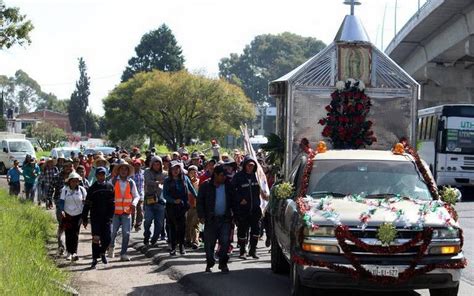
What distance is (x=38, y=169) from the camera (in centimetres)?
2855

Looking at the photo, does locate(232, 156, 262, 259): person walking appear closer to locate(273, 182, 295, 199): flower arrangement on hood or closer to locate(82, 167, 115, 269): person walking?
locate(82, 167, 115, 269): person walking

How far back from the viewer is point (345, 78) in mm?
16203

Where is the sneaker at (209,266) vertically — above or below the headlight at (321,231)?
below

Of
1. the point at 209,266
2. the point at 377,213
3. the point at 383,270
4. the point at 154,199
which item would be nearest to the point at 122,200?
the point at 154,199

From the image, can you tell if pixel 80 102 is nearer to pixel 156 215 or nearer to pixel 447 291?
pixel 156 215

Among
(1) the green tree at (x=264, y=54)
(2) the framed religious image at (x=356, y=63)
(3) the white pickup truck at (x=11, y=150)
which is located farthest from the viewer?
(1) the green tree at (x=264, y=54)

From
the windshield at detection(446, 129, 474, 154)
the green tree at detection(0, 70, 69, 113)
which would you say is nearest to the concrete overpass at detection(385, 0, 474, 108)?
the windshield at detection(446, 129, 474, 154)

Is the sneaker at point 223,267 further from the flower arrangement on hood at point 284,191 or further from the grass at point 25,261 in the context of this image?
the grass at point 25,261

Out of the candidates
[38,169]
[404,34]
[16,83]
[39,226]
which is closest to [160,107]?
[404,34]

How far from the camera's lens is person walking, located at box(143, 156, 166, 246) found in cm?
1667

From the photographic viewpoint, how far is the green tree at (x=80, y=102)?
14012cm

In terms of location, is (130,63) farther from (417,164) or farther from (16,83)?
(417,164)

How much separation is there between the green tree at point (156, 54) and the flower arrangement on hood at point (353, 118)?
91489 millimetres

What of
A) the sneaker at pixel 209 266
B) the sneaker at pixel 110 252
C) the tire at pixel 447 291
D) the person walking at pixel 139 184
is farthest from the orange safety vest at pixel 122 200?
the tire at pixel 447 291
